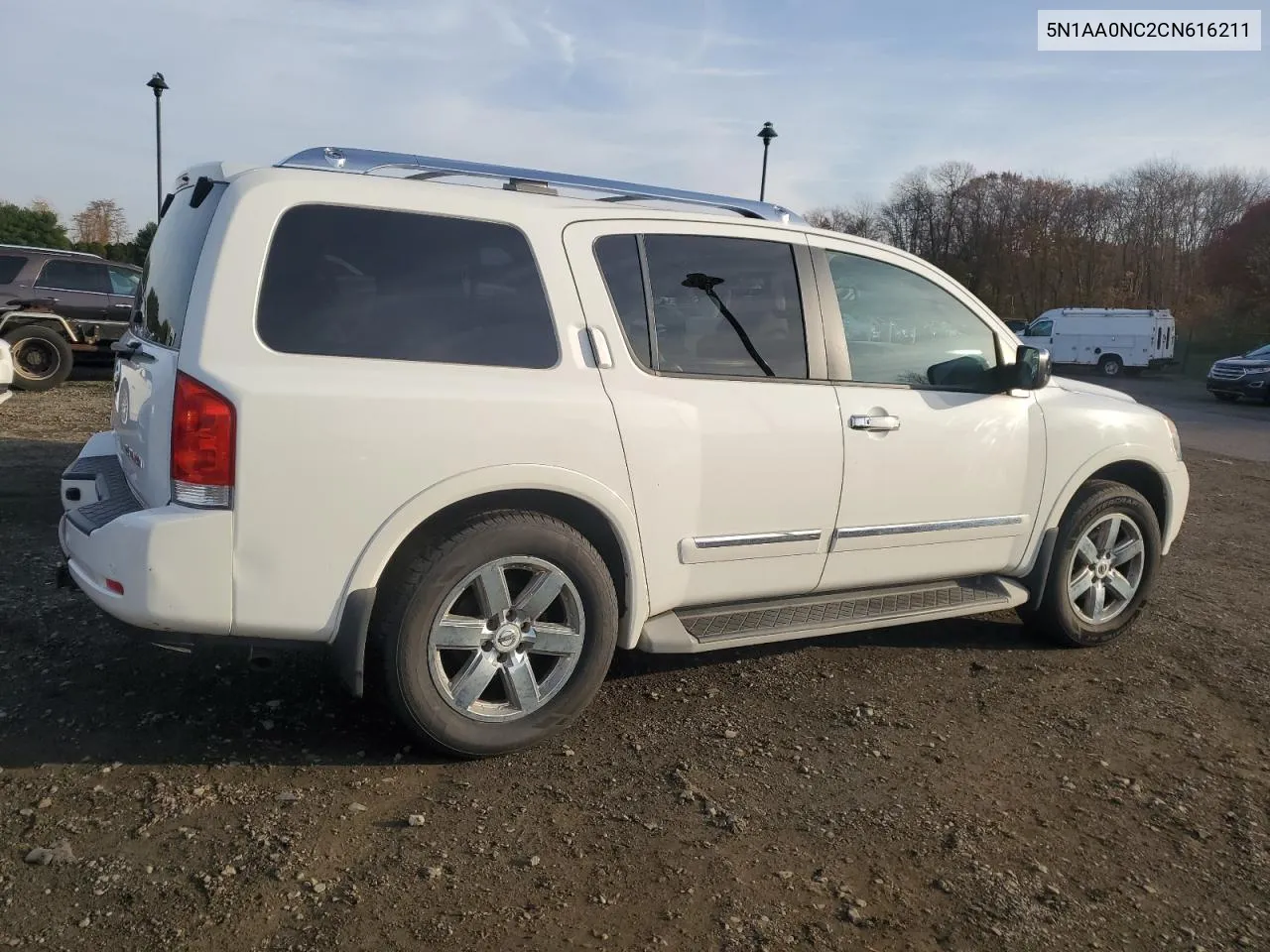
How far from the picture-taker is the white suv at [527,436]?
287 cm

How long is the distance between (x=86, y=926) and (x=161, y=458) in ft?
4.11

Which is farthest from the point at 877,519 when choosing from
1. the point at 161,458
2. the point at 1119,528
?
the point at 161,458

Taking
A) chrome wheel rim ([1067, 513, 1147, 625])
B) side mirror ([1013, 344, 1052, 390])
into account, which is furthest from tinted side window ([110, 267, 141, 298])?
chrome wheel rim ([1067, 513, 1147, 625])

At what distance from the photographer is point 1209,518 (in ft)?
26.7

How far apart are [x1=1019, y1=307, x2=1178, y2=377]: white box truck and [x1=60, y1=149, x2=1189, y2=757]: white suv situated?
29236mm

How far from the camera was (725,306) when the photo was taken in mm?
3766

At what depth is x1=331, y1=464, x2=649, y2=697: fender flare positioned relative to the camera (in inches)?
117

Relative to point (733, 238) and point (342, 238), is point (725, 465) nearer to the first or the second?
point (733, 238)

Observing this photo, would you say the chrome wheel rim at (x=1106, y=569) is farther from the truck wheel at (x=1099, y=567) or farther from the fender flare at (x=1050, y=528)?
the fender flare at (x=1050, y=528)

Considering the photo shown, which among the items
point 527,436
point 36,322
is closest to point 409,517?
point 527,436

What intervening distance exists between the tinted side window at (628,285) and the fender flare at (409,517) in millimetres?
544

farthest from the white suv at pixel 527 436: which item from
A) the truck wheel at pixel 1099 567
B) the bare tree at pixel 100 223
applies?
the bare tree at pixel 100 223

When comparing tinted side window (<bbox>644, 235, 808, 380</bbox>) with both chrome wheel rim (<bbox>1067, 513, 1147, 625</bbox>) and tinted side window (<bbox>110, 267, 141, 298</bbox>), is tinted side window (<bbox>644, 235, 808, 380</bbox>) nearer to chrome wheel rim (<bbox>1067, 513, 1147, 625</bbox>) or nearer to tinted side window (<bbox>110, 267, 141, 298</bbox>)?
chrome wheel rim (<bbox>1067, 513, 1147, 625</bbox>)

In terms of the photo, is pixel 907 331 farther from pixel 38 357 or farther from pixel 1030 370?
pixel 38 357
